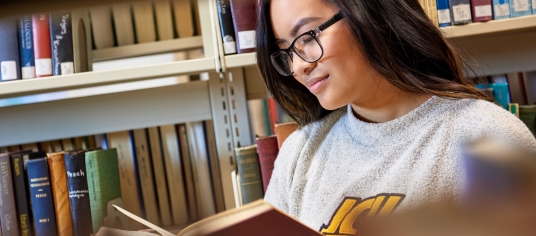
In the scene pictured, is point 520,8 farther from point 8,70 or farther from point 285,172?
point 8,70

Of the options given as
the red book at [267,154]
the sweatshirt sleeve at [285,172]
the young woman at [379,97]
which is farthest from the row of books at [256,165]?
the young woman at [379,97]

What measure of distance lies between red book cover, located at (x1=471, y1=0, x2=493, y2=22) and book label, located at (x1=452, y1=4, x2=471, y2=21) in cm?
2

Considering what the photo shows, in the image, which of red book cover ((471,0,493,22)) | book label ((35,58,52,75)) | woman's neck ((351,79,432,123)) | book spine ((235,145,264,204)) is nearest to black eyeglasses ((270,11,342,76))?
woman's neck ((351,79,432,123))

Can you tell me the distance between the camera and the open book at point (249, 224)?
0.29 meters

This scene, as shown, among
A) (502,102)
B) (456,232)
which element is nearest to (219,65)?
(502,102)

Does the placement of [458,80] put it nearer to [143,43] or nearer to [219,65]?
[219,65]

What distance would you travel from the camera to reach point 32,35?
1.29 meters

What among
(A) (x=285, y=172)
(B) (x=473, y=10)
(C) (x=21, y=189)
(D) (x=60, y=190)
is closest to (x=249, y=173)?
(A) (x=285, y=172)

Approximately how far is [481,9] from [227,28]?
63 centimetres

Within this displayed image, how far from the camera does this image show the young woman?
0.85 metres

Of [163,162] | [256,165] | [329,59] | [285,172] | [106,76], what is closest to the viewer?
[329,59]

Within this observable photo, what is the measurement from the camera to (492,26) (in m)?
1.26

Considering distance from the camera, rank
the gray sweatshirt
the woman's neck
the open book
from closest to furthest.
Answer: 1. the open book
2. the gray sweatshirt
3. the woman's neck

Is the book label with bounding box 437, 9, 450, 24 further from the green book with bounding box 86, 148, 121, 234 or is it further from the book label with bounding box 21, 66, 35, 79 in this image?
the book label with bounding box 21, 66, 35, 79
